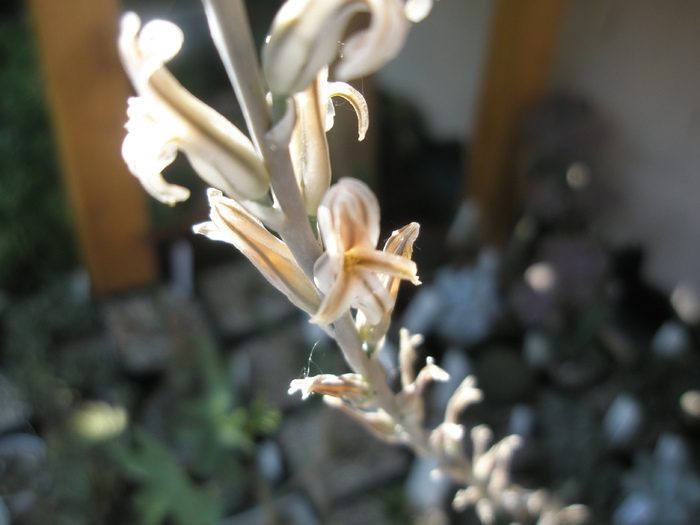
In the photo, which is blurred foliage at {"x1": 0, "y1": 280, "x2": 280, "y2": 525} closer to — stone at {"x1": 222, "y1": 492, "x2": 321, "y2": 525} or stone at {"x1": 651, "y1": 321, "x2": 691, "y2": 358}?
stone at {"x1": 222, "y1": 492, "x2": 321, "y2": 525}

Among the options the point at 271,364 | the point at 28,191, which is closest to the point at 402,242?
the point at 271,364

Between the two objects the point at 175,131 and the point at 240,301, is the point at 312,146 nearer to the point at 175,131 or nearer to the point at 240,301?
the point at 175,131

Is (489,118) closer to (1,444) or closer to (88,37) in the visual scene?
(88,37)

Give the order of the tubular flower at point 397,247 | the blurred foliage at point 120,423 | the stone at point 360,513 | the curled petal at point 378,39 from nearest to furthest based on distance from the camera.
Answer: the curled petal at point 378,39
the tubular flower at point 397,247
the blurred foliage at point 120,423
the stone at point 360,513

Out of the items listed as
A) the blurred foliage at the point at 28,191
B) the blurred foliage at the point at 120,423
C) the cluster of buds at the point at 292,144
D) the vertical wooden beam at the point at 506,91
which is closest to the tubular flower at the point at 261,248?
the cluster of buds at the point at 292,144

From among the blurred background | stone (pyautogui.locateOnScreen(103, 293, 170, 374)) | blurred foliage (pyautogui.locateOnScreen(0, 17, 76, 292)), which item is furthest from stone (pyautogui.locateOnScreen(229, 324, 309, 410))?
blurred foliage (pyautogui.locateOnScreen(0, 17, 76, 292))

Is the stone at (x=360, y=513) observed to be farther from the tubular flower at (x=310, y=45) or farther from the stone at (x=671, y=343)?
the tubular flower at (x=310, y=45)
